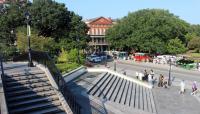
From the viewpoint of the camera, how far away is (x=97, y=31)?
10856cm

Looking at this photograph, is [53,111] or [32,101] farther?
[32,101]

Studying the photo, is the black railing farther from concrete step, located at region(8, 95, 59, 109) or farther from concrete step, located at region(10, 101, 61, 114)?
concrete step, located at region(10, 101, 61, 114)

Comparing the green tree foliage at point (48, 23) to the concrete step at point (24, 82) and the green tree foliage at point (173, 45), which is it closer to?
the green tree foliage at point (173, 45)

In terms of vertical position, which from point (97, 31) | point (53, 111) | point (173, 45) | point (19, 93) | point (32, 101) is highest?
point (97, 31)

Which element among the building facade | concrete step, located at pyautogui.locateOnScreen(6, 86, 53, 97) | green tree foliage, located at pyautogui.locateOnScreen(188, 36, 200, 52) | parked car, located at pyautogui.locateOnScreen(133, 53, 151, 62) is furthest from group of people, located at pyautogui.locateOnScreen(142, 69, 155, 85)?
the building facade

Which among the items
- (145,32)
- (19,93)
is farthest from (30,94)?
(145,32)

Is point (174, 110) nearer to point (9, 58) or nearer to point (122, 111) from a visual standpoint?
point (122, 111)

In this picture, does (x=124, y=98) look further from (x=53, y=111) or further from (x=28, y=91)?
(x=53, y=111)

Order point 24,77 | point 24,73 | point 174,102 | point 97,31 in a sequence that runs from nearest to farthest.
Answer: point 24,77 < point 24,73 < point 174,102 < point 97,31

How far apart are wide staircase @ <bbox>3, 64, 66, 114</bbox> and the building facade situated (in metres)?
89.9

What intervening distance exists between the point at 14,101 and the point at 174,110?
12.1 metres

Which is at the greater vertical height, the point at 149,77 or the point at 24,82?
the point at 24,82

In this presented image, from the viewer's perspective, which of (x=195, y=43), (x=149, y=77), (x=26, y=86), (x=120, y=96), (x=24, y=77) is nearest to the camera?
(x=26, y=86)

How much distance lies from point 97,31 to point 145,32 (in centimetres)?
3752
